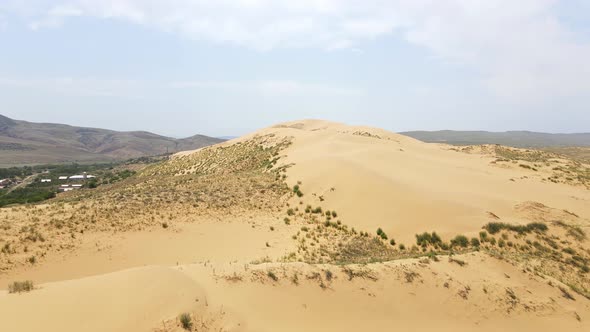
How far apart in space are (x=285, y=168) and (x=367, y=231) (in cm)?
1419

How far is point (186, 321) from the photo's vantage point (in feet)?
23.1

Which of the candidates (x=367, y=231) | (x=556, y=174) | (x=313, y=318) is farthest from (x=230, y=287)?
(x=556, y=174)

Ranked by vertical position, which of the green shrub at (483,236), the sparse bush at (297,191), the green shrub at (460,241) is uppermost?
the sparse bush at (297,191)

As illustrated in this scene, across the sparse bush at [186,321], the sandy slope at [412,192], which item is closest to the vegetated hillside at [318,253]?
the sparse bush at [186,321]

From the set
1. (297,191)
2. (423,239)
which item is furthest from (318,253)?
(297,191)

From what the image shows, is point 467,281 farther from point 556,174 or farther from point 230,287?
point 556,174

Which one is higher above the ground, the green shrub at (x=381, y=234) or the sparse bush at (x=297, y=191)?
the sparse bush at (x=297, y=191)

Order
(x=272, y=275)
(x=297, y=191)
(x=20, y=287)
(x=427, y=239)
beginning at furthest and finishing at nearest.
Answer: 1. (x=297, y=191)
2. (x=427, y=239)
3. (x=272, y=275)
4. (x=20, y=287)

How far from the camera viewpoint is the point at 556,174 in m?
34.6

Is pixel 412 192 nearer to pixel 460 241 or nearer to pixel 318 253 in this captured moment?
pixel 460 241

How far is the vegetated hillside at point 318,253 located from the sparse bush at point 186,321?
2 cm

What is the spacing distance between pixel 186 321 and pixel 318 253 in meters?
8.21

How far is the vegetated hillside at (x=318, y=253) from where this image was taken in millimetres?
7906

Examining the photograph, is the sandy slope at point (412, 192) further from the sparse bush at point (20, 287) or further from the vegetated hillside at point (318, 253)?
the sparse bush at point (20, 287)
